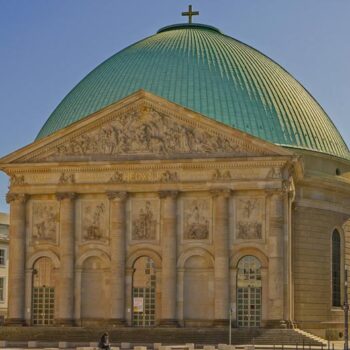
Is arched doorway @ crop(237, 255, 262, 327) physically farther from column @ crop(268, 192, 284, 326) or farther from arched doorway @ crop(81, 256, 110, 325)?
arched doorway @ crop(81, 256, 110, 325)

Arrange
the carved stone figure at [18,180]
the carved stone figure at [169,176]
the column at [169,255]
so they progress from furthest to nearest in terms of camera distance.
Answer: the carved stone figure at [18,180] → the carved stone figure at [169,176] → the column at [169,255]

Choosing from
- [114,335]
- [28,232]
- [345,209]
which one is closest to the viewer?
[114,335]

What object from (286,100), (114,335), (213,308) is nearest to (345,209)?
(286,100)

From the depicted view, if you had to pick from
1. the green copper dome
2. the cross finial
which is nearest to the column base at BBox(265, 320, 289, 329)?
the green copper dome

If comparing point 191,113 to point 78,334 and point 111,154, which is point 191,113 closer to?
point 111,154

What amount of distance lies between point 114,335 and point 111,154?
429 inches

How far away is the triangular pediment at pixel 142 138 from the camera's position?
60.5 m

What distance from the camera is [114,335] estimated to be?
5975cm

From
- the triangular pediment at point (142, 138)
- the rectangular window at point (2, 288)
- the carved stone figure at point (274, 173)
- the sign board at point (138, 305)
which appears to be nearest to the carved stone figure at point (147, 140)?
the triangular pediment at point (142, 138)

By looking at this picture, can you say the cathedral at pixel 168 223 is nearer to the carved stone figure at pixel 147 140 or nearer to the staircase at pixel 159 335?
the carved stone figure at pixel 147 140

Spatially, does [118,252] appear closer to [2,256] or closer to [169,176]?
[169,176]

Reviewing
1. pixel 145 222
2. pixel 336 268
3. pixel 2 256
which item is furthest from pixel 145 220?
Result: pixel 2 256

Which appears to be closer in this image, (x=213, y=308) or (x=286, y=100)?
(x=213, y=308)

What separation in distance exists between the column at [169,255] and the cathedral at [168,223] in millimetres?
81
